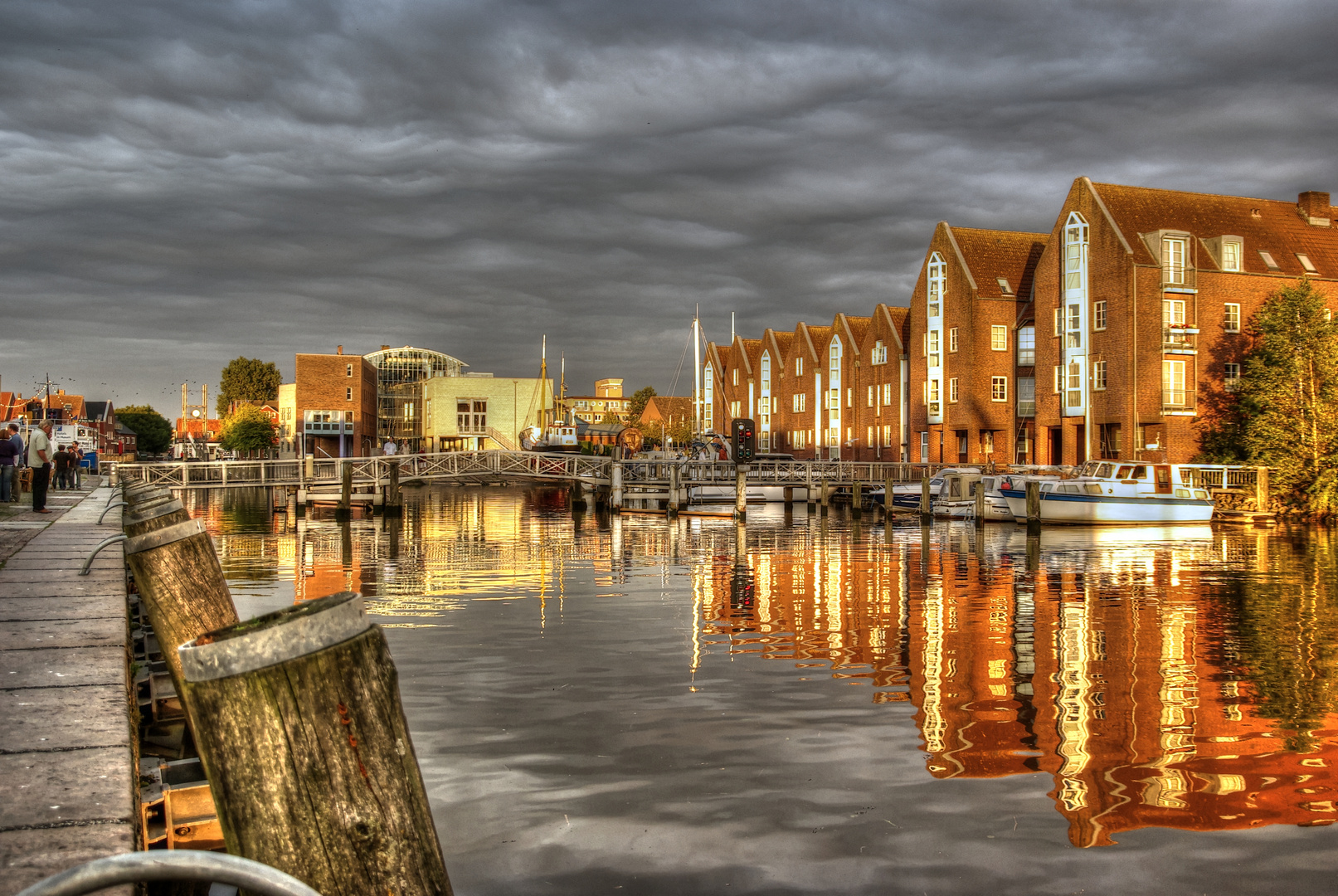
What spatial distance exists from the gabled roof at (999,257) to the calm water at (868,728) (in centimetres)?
3920

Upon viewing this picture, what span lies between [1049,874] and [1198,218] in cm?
5434

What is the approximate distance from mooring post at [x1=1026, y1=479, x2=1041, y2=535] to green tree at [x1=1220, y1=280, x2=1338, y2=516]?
11323 mm

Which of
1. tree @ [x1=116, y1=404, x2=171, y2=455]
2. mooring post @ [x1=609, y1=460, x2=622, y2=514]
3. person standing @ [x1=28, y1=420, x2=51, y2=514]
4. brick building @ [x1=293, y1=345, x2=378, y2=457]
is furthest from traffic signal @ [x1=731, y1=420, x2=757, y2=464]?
tree @ [x1=116, y1=404, x2=171, y2=455]

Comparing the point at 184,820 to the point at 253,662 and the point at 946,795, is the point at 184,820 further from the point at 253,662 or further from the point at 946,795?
the point at 946,795

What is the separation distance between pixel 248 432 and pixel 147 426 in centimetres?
6272

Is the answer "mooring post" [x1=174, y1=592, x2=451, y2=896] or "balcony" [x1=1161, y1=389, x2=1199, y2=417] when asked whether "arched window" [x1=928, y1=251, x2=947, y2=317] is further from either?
"mooring post" [x1=174, y1=592, x2=451, y2=896]

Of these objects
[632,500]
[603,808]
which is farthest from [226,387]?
[603,808]

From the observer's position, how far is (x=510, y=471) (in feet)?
177

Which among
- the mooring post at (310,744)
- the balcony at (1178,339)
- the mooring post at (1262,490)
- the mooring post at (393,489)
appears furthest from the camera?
the mooring post at (393,489)

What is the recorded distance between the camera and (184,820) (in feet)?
18.0

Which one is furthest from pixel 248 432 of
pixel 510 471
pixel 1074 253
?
pixel 1074 253

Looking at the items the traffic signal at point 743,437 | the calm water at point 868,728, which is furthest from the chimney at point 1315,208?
the calm water at point 868,728

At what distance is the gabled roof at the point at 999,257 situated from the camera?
61.8 metres

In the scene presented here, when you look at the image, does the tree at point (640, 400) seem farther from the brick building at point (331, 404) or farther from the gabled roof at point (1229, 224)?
the gabled roof at point (1229, 224)
